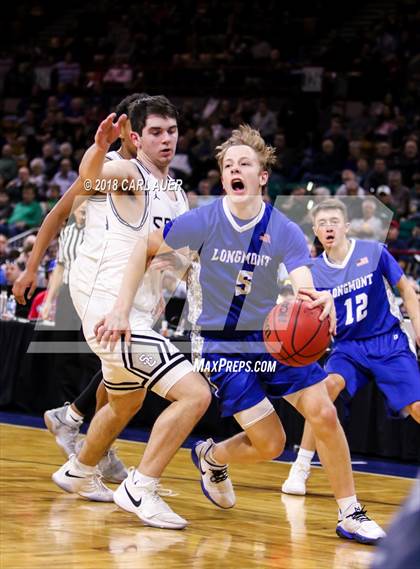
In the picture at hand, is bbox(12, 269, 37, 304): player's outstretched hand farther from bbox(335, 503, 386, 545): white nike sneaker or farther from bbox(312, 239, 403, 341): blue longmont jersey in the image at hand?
bbox(312, 239, 403, 341): blue longmont jersey

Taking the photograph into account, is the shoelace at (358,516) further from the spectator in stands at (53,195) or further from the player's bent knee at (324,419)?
the spectator in stands at (53,195)

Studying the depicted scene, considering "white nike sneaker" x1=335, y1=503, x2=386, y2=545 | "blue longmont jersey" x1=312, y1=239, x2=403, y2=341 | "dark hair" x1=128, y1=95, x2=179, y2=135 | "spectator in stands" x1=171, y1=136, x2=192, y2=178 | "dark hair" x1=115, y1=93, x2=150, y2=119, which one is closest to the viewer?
"white nike sneaker" x1=335, y1=503, x2=386, y2=545

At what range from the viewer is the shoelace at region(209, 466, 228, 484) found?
17.0 ft

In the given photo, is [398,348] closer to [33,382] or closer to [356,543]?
[356,543]

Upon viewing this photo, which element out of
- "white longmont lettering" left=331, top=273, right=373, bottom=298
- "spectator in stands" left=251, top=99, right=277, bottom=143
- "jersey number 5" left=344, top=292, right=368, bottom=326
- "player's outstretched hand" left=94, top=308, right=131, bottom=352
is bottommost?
"player's outstretched hand" left=94, top=308, right=131, bottom=352

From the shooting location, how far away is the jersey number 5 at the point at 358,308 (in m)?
6.30

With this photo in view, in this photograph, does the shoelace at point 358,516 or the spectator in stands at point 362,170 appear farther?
the spectator in stands at point 362,170

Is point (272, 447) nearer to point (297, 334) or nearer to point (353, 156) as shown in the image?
point (297, 334)

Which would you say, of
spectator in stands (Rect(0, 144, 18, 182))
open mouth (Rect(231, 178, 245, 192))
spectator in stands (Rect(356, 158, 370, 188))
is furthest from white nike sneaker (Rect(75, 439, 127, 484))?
spectator in stands (Rect(0, 144, 18, 182))

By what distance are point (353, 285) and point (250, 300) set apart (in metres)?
1.63

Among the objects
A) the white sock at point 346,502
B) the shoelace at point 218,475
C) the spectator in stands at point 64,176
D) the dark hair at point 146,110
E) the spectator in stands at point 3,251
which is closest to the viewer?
the white sock at point 346,502

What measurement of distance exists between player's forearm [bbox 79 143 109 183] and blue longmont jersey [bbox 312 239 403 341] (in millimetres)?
2180

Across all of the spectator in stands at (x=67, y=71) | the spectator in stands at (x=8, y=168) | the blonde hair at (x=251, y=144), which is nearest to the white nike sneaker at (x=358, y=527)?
the blonde hair at (x=251, y=144)

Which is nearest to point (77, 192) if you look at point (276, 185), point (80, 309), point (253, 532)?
point (80, 309)
